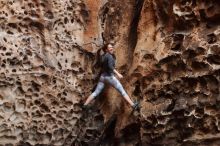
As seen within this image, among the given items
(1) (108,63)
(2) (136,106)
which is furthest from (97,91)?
(2) (136,106)

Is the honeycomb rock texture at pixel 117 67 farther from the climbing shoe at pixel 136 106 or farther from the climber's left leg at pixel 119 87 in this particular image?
the climber's left leg at pixel 119 87

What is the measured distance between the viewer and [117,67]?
19.8 ft

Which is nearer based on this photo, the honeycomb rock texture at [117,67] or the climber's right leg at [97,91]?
the honeycomb rock texture at [117,67]

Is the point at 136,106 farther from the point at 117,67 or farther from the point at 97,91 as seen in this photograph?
the point at 117,67

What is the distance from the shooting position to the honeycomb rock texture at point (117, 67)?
5355 millimetres

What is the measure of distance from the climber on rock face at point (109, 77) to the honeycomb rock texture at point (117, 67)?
16 cm

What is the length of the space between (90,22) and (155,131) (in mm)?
1373

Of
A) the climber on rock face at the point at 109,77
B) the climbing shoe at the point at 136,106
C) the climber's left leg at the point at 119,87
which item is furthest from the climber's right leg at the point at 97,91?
the climbing shoe at the point at 136,106

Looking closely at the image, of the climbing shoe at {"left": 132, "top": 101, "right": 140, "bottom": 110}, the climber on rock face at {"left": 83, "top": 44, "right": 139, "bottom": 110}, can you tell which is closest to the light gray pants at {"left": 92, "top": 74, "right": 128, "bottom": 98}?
the climber on rock face at {"left": 83, "top": 44, "right": 139, "bottom": 110}

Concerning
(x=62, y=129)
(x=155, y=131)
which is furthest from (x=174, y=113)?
(x=62, y=129)

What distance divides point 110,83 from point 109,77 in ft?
0.20

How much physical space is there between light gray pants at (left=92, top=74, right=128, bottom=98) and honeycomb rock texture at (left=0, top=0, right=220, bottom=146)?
161mm

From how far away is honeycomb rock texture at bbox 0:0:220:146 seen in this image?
17.6 feet

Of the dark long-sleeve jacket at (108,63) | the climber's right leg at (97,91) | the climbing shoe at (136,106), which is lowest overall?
the climbing shoe at (136,106)
